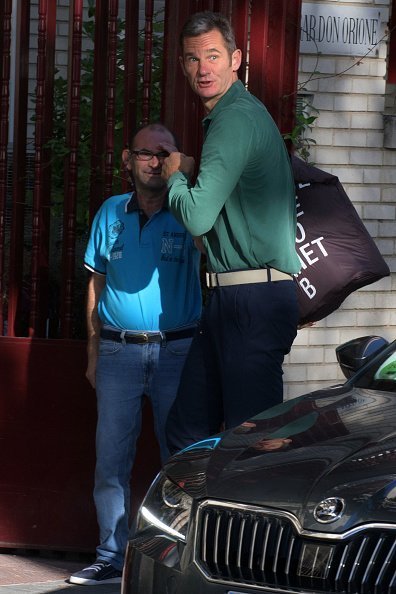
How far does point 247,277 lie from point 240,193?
0.29 metres

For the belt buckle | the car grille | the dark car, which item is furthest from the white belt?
the car grille

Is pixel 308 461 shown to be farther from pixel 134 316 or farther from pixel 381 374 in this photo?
pixel 134 316

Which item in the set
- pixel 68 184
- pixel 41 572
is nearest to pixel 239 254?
pixel 68 184

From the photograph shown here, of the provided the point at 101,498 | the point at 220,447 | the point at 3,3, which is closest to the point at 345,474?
the point at 220,447

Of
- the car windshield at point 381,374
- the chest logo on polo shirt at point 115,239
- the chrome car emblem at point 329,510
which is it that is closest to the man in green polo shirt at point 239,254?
the car windshield at point 381,374

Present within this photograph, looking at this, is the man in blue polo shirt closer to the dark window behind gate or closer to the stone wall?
the dark window behind gate

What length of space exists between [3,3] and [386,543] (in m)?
3.79

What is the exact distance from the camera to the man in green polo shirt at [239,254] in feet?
15.0

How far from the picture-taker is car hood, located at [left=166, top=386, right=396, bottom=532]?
11.2ft

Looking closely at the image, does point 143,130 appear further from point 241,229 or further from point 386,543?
point 386,543

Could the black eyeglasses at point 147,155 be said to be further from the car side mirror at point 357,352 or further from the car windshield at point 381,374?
the car windshield at point 381,374

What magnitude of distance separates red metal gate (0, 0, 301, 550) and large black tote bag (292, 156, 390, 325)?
0.86 metres

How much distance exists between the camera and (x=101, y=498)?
221 inches

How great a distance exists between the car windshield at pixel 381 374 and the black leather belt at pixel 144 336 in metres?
1.22
